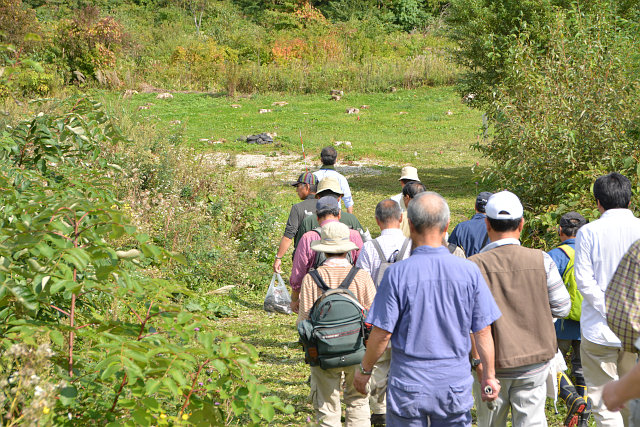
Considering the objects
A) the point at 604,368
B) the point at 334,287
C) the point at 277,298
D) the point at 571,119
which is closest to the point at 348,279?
the point at 334,287

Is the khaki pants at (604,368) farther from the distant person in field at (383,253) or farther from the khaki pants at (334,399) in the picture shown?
the khaki pants at (334,399)

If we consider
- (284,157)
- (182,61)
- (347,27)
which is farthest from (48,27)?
(284,157)

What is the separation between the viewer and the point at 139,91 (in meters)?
31.2

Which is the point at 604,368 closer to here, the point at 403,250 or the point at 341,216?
the point at 403,250

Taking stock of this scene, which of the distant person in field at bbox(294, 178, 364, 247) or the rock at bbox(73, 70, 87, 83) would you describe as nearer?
the distant person in field at bbox(294, 178, 364, 247)

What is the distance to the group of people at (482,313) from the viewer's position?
130 inches

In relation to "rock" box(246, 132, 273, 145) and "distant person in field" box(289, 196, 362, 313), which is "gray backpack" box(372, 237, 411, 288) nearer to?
"distant person in field" box(289, 196, 362, 313)

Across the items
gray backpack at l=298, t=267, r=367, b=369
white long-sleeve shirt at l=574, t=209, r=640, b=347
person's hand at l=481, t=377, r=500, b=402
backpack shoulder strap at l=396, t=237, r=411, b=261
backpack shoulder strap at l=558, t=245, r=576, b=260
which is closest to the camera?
person's hand at l=481, t=377, r=500, b=402

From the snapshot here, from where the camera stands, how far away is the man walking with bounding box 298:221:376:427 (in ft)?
14.5

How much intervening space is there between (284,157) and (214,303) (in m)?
11.7

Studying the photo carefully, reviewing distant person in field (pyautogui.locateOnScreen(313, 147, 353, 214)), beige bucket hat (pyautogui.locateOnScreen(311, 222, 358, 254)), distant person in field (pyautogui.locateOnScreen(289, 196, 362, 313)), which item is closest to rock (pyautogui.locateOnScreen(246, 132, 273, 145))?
distant person in field (pyautogui.locateOnScreen(313, 147, 353, 214))

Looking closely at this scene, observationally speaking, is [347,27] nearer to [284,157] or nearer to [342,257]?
[284,157]

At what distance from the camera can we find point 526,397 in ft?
13.1

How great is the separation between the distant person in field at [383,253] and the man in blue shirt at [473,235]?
1.66 ft
